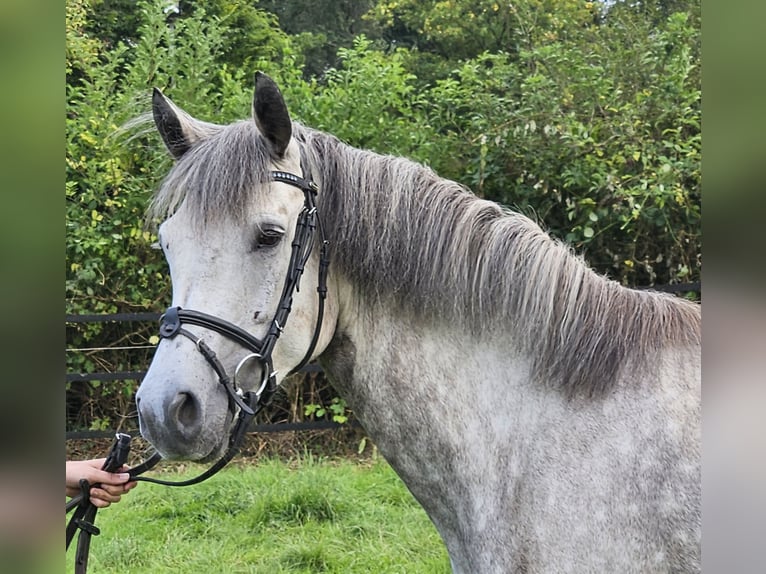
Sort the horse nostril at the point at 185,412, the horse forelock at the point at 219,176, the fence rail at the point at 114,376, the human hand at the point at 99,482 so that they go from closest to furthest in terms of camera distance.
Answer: the horse nostril at the point at 185,412
the horse forelock at the point at 219,176
the human hand at the point at 99,482
the fence rail at the point at 114,376

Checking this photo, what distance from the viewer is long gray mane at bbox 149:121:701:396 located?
170 centimetres

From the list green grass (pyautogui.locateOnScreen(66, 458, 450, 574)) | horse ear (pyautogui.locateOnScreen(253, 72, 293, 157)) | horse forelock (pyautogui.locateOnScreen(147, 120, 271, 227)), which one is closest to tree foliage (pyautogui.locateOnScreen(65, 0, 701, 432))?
green grass (pyautogui.locateOnScreen(66, 458, 450, 574))

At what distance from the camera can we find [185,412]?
1535 millimetres

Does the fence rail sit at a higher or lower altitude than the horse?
lower

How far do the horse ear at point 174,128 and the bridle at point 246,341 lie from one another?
0.38m

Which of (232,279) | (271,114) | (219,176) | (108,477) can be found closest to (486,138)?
(271,114)

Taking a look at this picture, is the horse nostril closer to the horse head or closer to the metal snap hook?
the horse head

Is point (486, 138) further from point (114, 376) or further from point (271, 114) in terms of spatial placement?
point (271, 114)

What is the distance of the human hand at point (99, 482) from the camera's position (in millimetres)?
1779

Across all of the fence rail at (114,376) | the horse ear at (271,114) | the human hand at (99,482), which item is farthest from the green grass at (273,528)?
the horse ear at (271,114)

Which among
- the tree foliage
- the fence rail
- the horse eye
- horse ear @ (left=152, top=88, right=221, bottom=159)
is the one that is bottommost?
the fence rail

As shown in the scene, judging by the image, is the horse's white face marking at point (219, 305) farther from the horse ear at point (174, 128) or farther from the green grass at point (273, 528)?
the green grass at point (273, 528)

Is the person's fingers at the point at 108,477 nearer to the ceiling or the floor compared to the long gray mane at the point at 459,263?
nearer to the floor
